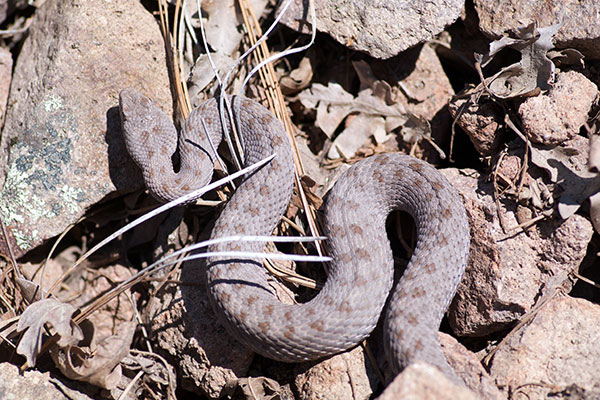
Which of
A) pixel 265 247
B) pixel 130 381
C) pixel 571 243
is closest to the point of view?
pixel 571 243

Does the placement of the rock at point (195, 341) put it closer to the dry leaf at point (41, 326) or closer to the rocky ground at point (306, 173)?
the rocky ground at point (306, 173)

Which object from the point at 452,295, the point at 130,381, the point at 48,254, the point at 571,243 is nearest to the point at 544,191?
the point at 571,243

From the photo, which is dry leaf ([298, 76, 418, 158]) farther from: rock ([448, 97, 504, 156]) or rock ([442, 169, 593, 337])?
rock ([442, 169, 593, 337])

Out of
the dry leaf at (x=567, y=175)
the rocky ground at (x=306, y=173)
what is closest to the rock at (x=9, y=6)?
the rocky ground at (x=306, y=173)

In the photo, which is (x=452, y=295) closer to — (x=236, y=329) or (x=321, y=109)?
(x=236, y=329)

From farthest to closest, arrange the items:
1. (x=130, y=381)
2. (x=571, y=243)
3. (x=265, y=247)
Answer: (x=265, y=247) → (x=130, y=381) → (x=571, y=243)

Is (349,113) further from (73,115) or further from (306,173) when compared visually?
(73,115)
